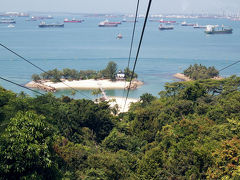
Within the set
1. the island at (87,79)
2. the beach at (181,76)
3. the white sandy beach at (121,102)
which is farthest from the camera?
the beach at (181,76)

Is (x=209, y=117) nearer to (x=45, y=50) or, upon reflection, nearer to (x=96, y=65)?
(x=96, y=65)

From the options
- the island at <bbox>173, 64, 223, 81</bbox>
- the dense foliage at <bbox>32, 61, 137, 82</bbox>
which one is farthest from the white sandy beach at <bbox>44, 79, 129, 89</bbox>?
the island at <bbox>173, 64, 223, 81</bbox>

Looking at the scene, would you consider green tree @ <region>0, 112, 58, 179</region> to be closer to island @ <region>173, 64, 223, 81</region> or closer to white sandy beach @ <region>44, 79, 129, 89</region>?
white sandy beach @ <region>44, 79, 129, 89</region>

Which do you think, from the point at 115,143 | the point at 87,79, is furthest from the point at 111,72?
the point at 115,143

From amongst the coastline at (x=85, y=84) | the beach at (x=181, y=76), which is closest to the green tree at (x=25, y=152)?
the coastline at (x=85, y=84)

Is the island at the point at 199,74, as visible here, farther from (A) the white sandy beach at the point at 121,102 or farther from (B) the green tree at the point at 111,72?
(A) the white sandy beach at the point at 121,102

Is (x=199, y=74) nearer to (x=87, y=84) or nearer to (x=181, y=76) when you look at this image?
(x=181, y=76)

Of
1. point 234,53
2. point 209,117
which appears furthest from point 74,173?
point 234,53
